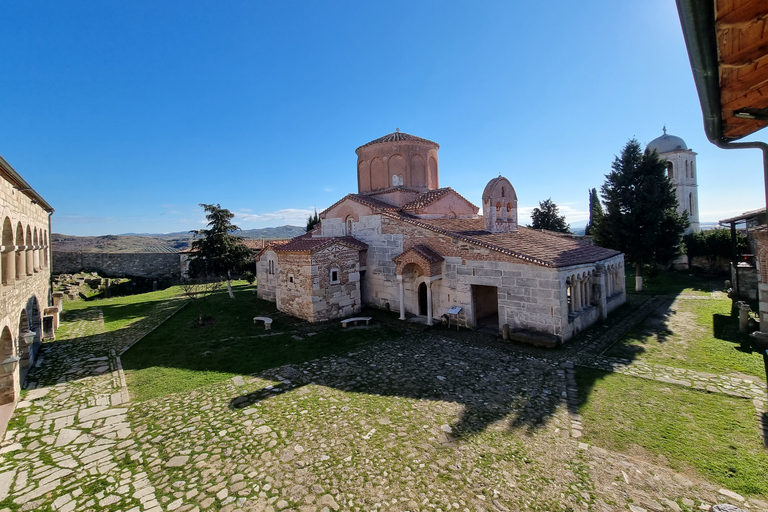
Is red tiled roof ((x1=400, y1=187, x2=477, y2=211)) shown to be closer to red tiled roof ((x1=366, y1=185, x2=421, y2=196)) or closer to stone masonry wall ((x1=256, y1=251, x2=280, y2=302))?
red tiled roof ((x1=366, y1=185, x2=421, y2=196))

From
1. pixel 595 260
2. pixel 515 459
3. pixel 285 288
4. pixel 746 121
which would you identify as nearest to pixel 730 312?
pixel 595 260

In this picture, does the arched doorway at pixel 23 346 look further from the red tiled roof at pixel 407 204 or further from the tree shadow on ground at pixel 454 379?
the red tiled roof at pixel 407 204

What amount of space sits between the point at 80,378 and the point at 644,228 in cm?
2393

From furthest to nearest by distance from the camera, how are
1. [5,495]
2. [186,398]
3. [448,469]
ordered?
[186,398] → [448,469] → [5,495]

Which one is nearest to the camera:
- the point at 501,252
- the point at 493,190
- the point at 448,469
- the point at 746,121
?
the point at 746,121

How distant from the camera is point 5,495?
4.54m

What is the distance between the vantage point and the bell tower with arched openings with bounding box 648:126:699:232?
27.0 meters

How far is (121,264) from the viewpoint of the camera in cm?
2812

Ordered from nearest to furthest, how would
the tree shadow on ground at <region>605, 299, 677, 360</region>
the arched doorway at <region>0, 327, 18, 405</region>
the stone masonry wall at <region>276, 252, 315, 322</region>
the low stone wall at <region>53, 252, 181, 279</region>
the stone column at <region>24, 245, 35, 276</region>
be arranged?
the arched doorway at <region>0, 327, 18, 405</region>, the tree shadow on ground at <region>605, 299, 677, 360</region>, the stone column at <region>24, 245, 35, 276</region>, the stone masonry wall at <region>276, 252, 315, 322</region>, the low stone wall at <region>53, 252, 181, 279</region>

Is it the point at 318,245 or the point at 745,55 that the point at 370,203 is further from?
the point at 745,55

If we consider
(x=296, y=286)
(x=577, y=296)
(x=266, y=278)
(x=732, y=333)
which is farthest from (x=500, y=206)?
(x=266, y=278)

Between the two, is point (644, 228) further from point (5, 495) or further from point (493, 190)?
point (5, 495)

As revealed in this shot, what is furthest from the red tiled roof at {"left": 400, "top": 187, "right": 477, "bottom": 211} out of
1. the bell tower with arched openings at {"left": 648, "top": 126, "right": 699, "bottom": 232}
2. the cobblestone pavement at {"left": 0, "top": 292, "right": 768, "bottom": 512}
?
the bell tower with arched openings at {"left": 648, "top": 126, "right": 699, "bottom": 232}

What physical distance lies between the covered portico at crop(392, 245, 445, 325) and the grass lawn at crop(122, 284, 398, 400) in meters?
1.68
